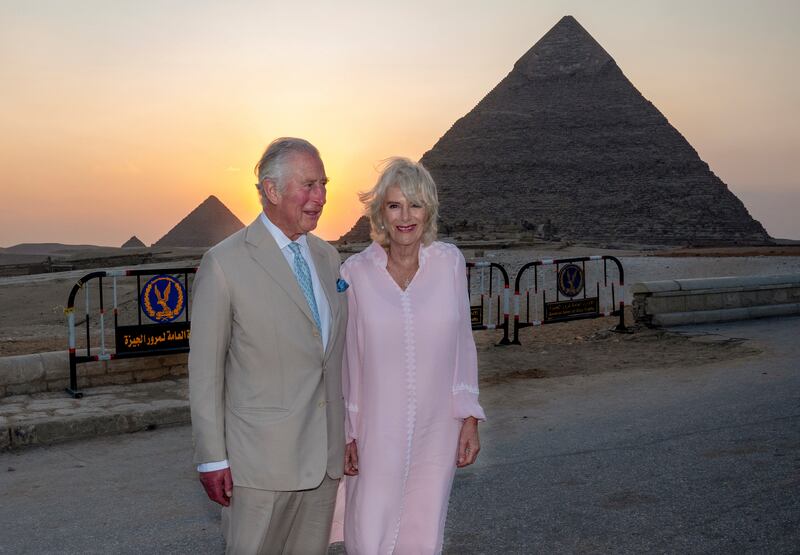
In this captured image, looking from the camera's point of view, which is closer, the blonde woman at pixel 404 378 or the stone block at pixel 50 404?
the blonde woman at pixel 404 378

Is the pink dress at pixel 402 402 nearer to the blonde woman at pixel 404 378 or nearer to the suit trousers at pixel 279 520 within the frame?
the blonde woman at pixel 404 378

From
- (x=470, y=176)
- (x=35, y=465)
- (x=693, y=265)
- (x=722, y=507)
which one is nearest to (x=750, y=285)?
(x=722, y=507)

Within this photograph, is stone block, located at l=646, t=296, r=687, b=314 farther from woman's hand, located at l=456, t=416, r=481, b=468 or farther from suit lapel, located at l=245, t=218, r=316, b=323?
suit lapel, located at l=245, t=218, r=316, b=323

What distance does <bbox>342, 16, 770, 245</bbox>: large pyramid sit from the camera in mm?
116188

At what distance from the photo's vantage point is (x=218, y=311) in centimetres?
267

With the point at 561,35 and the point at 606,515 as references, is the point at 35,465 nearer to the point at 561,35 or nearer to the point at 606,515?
the point at 606,515

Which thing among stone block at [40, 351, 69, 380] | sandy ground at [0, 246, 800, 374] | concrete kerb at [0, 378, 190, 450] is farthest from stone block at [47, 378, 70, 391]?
sandy ground at [0, 246, 800, 374]

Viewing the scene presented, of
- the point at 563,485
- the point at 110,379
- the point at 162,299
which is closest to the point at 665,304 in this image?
the point at 162,299

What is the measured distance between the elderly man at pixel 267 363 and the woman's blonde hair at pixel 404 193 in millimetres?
263

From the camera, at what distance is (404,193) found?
3.01m

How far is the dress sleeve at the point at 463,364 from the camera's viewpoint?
9.98 feet

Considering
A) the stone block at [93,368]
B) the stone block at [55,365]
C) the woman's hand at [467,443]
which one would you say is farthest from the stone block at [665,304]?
the woman's hand at [467,443]

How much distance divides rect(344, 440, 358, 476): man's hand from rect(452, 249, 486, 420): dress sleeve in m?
0.35

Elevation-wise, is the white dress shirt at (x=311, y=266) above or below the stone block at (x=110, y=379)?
above
